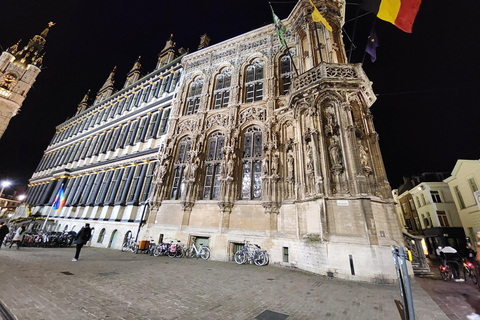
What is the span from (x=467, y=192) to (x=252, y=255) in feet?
86.2

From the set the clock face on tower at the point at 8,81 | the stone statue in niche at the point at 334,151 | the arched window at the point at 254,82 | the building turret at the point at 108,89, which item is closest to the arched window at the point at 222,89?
the arched window at the point at 254,82

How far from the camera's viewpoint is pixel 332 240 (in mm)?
8094

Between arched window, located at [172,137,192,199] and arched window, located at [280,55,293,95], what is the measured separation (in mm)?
8915

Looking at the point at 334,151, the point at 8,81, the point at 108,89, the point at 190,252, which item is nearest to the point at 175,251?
the point at 190,252

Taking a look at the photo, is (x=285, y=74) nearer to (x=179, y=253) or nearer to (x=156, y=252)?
(x=179, y=253)

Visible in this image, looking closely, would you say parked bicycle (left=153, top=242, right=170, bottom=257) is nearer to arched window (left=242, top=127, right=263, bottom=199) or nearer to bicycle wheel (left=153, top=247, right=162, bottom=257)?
bicycle wheel (left=153, top=247, right=162, bottom=257)

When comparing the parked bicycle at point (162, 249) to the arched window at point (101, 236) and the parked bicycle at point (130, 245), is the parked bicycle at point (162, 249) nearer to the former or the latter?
the parked bicycle at point (130, 245)

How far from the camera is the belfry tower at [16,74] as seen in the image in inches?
1581

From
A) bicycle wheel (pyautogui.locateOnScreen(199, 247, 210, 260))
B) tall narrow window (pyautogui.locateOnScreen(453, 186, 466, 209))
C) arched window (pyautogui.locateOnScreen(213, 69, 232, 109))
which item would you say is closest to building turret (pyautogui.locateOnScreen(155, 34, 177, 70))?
arched window (pyautogui.locateOnScreen(213, 69, 232, 109))

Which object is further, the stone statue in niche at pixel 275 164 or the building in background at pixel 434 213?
the building in background at pixel 434 213

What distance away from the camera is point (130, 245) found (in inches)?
544

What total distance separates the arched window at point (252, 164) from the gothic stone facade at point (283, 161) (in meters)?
0.07

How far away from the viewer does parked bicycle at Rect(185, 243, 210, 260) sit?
11438mm

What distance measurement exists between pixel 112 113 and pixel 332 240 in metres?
30.8
